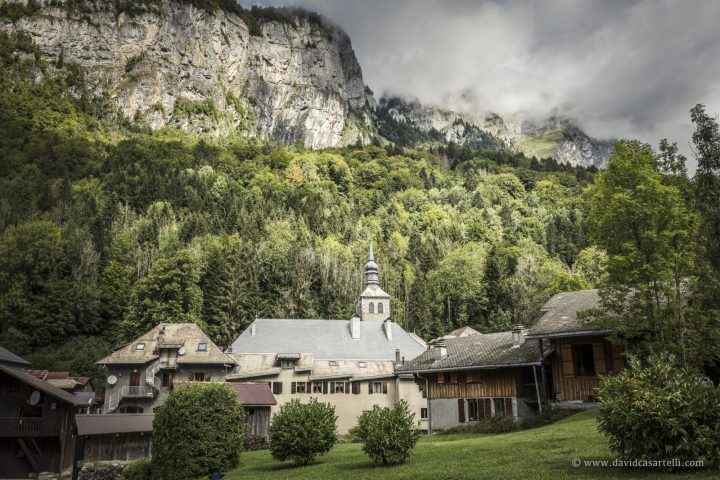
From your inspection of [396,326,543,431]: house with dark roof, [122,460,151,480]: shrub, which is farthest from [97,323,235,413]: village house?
[396,326,543,431]: house with dark roof

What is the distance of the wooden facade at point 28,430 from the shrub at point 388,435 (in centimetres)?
2415

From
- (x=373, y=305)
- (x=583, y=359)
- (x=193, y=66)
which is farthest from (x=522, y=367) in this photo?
(x=193, y=66)

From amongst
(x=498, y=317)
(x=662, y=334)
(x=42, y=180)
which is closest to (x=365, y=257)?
(x=498, y=317)

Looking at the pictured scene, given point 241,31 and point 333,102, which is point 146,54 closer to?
point 241,31

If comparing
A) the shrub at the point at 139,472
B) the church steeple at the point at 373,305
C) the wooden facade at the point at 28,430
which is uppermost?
the church steeple at the point at 373,305

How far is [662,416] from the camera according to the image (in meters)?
11.4

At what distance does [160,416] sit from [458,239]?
8826cm

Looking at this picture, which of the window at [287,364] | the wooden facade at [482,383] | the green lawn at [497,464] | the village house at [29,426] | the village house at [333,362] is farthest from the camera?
the window at [287,364]

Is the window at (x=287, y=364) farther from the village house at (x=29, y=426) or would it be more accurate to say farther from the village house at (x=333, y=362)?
the village house at (x=29, y=426)

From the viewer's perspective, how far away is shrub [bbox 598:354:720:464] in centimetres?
1124

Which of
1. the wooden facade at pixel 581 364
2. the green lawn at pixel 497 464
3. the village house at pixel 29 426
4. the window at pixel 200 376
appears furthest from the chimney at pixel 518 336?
the village house at pixel 29 426

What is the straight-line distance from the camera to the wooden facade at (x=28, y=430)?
108ft

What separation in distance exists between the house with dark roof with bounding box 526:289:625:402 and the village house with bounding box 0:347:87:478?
29223mm

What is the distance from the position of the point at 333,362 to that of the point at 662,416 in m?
44.4
